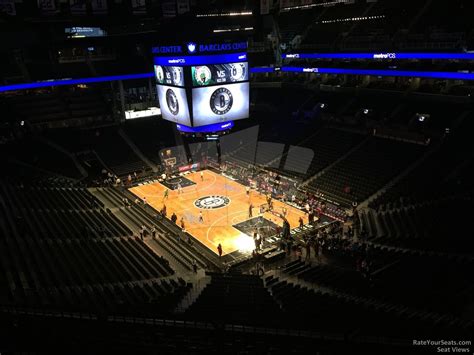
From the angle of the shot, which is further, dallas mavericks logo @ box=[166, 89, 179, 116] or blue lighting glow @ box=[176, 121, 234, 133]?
dallas mavericks logo @ box=[166, 89, 179, 116]

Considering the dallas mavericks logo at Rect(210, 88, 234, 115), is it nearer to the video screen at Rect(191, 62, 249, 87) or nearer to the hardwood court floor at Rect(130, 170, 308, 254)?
the video screen at Rect(191, 62, 249, 87)

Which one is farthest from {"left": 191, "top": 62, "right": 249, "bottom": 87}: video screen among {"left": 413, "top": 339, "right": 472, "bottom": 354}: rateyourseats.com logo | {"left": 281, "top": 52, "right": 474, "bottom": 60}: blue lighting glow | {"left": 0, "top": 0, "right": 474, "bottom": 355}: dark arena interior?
{"left": 413, "top": 339, "right": 472, "bottom": 354}: rateyourseats.com logo

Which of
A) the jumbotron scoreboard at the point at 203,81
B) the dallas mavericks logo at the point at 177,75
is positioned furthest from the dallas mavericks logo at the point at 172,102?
the dallas mavericks logo at the point at 177,75

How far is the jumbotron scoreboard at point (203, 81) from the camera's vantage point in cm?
2320

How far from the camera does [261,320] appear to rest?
10.7 meters

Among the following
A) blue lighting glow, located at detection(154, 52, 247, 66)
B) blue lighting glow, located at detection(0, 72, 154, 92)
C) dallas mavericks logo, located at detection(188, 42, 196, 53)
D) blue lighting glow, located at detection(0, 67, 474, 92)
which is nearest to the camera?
dallas mavericks logo, located at detection(188, 42, 196, 53)

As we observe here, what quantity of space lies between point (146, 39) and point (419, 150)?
2741 cm

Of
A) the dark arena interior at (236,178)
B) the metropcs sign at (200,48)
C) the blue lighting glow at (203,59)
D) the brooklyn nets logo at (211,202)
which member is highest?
the metropcs sign at (200,48)

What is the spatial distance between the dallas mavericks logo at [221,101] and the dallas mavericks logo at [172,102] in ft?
7.74

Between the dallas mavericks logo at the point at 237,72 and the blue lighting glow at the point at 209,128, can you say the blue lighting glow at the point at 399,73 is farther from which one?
the blue lighting glow at the point at 209,128

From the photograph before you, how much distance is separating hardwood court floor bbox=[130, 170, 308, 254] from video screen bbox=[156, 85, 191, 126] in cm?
535

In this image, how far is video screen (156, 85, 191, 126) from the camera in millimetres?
24142

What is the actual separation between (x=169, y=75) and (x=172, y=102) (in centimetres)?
169

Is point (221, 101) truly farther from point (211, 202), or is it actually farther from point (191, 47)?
point (211, 202)
